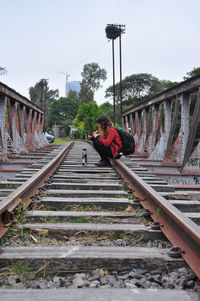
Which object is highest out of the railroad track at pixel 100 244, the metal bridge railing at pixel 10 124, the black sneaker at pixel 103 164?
the metal bridge railing at pixel 10 124

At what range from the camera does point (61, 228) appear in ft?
7.00

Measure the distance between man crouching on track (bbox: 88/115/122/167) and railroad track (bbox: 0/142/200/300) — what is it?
2.13 m

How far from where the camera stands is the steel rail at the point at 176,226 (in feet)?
5.43

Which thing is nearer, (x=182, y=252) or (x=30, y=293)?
(x=30, y=293)

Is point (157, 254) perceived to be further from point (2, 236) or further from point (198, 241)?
point (2, 236)

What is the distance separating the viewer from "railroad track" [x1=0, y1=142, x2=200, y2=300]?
5.00 ft

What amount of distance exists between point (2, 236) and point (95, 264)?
713 millimetres

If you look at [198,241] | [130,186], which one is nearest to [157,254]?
[198,241]

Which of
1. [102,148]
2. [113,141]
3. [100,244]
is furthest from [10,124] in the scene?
[100,244]

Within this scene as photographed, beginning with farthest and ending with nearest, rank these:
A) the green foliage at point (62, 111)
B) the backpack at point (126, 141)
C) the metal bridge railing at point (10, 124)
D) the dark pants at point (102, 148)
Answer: the green foliage at point (62, 111), the metal bridge railing at point (10, 124), the dark pants at point (102, 148), the backpack at point (126, 141)

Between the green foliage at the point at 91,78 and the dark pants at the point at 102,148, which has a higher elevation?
the green foliage at the point at 91,78

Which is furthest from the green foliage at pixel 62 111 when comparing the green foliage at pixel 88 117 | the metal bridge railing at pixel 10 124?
the metal bridge railing at pixel 10 124

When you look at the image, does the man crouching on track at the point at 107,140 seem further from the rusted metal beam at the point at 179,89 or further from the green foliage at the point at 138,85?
the green foliage at the point at 138,85

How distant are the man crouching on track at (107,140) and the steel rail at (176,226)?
2.16m
